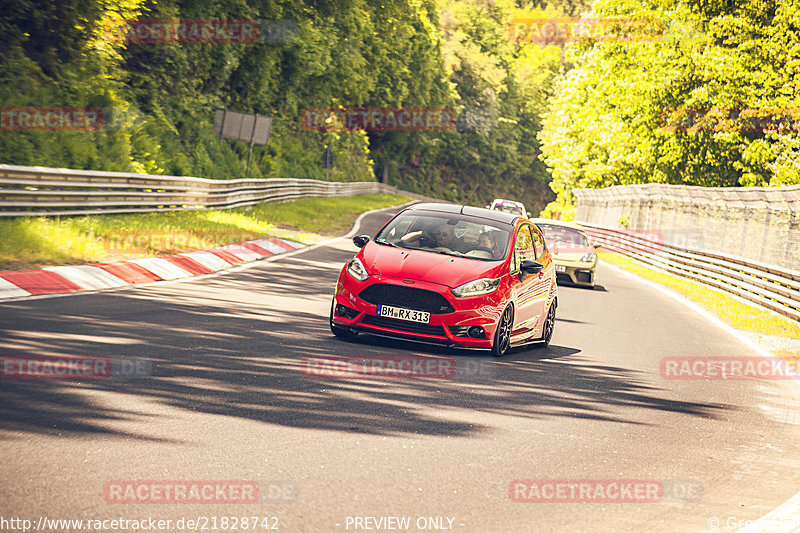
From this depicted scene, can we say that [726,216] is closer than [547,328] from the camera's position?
No

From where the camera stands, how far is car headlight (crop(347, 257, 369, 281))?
1005cm

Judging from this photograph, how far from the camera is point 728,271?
2339cm

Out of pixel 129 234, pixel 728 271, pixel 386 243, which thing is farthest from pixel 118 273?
pixel 728 271

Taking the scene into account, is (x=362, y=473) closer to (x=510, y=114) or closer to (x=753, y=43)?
(x=753, y=43)

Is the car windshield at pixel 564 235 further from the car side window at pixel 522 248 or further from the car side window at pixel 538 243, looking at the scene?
the car side window at pixel 522 248

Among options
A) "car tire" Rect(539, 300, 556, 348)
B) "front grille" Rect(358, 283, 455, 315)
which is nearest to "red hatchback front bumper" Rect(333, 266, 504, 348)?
"front grille" Rect(358, 283, 455, 315)

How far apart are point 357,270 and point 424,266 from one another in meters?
0.71

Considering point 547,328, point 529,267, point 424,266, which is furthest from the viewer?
point 547,328

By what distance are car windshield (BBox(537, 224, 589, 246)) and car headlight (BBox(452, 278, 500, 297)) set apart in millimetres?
12719

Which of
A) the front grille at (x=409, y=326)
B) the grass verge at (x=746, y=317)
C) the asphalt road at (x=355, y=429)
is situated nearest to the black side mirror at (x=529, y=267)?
the asphalt road at (x=355, y=429)

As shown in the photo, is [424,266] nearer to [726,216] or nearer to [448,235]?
[448,235]

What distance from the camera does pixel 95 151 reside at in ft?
74.9

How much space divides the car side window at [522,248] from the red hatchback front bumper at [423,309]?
1068 mm

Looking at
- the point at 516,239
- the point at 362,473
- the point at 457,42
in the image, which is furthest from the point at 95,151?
the point at 457,42
